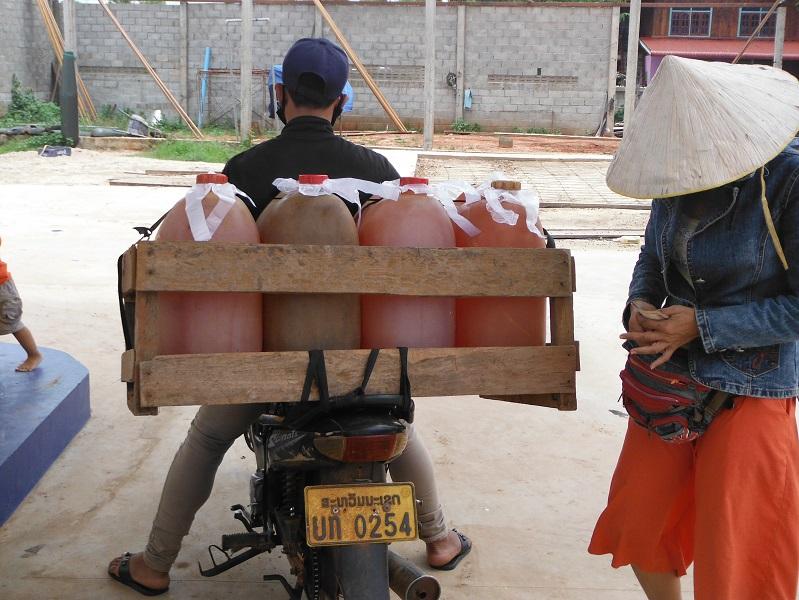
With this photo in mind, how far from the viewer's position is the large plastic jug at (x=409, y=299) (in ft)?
6.89

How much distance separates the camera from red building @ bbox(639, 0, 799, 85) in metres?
28.7

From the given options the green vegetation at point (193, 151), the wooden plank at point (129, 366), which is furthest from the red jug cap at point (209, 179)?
the green vegetation at point (193, 151)

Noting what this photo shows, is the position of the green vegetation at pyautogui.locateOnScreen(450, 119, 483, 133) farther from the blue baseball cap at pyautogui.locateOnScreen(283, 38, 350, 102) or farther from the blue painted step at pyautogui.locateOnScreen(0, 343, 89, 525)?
the blue baseball cap at pyautogui.locateOnScreen(283, 38, 350, 102)

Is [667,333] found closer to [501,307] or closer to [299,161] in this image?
[501,307]

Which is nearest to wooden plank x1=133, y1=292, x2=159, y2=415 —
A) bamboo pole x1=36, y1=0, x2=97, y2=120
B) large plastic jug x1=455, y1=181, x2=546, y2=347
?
large plastic jug x1=455, y1=181, x2=546, y2=347

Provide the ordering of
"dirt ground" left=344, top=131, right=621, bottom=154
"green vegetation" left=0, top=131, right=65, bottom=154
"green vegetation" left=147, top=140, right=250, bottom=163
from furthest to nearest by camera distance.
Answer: "dirt ground" left=344, top=131, right=621, bottom=154
"green vegetation" left=0, top=131, right=65, bottom=154
"green vegetation" left=147, top=140, right=250, bottom=163

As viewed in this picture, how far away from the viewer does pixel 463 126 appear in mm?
26234

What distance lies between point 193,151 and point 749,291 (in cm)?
1765

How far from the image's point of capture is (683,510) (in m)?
2.26

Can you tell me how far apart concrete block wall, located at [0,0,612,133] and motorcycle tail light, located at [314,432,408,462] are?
24.6 metres

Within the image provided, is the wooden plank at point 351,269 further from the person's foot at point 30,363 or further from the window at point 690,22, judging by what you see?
the window at point 690,22

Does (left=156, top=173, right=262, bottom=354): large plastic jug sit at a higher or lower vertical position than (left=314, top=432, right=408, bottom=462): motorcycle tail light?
higher

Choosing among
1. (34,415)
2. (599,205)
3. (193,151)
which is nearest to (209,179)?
(34,415)

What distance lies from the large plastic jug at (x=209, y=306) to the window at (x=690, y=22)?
3040cm
